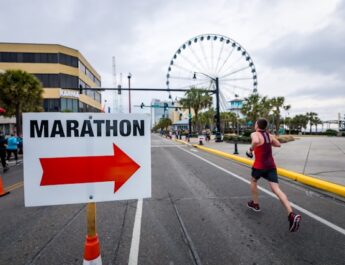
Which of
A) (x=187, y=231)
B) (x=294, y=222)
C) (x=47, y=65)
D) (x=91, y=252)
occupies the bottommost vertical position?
(x=187, y=231)

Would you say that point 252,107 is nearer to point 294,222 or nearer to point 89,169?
point 294,222

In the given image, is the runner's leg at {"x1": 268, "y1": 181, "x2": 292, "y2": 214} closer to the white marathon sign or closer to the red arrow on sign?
the white marathon sign

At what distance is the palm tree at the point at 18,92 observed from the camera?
807 inches

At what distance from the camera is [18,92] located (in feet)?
68.4

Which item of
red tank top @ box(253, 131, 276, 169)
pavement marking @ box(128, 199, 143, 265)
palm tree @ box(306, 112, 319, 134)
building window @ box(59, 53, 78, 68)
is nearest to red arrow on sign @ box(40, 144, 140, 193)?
pavement marking @ box(128, 199, 143, 265)

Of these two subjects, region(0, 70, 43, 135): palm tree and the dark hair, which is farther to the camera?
region(0, 70, 43, 135): palm tree

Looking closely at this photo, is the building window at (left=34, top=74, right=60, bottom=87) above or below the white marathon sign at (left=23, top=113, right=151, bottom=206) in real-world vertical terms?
above

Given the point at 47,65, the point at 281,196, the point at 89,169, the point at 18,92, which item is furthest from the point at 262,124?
the point at 47,65

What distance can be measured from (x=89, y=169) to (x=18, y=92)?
2375 cm

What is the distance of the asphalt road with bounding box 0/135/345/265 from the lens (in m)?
2.99

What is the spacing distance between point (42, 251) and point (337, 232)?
4.52 metres

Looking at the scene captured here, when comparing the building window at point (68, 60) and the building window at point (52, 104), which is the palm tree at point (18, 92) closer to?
the building window at point (52, 104)

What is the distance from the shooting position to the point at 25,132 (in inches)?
65.6

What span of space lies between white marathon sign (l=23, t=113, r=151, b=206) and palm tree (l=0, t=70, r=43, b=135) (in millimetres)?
21847
